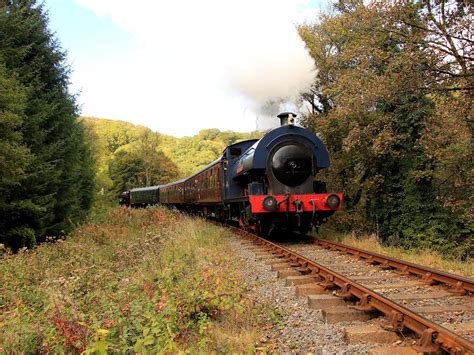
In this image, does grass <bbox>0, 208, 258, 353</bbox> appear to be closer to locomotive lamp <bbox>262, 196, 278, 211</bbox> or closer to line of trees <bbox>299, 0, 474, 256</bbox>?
locomotive lamp <bbox>262, 196, 278, 211</bbox>

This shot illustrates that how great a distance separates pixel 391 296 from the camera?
498 cm

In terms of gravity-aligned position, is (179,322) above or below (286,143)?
below

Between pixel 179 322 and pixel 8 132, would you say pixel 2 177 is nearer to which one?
pixel 8 132

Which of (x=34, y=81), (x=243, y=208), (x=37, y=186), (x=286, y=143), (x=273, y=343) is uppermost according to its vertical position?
(x=34, y=81)

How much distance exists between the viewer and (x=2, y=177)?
33.3 ft

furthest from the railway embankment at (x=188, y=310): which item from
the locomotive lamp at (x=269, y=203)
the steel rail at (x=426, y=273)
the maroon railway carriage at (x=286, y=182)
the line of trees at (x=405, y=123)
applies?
the line of trees at (x=405, y=123)

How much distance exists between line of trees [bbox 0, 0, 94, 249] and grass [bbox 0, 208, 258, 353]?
12.1 ft

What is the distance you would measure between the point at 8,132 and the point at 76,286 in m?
6.38

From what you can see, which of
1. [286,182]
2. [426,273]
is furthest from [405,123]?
[426,273]

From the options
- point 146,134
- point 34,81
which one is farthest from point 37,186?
point 146,134

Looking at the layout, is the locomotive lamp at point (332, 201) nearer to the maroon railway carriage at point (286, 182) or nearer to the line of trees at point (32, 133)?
the maroon railway carriage at point (286, 182)

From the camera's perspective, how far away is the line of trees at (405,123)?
12.6 meters

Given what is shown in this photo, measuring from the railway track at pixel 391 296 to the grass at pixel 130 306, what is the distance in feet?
3.30

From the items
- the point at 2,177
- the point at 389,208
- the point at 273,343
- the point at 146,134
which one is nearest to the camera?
the point at 273,343
